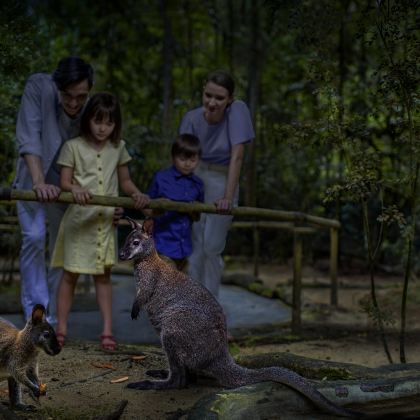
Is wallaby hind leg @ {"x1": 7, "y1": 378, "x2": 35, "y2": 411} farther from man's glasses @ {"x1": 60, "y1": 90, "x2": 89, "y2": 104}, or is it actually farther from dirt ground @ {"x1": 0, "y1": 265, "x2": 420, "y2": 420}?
man's glasses @ {"x1": 60, "y1": 90, "x2": 89, "y2": 104}

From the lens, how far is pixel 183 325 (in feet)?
12.4

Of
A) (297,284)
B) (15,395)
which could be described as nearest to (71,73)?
(15,395)

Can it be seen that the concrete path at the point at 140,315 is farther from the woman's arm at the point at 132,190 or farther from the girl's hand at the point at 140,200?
the girl's hand at the point at 140,200

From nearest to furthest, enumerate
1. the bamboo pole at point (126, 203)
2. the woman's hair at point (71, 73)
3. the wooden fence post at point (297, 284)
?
1. the bamboo pole at point (126, 203)
2. the woman's hair at point (71, 73)
3. the wooden fence post at point (297, 284)

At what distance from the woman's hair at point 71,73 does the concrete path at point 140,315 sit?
209cm

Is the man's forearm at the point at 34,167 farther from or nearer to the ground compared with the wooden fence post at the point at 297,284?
farther from the ground

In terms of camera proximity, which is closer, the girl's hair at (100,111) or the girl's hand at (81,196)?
the girl's hand at (81,196)

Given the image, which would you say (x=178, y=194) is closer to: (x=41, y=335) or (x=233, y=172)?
(x=233, y=172)

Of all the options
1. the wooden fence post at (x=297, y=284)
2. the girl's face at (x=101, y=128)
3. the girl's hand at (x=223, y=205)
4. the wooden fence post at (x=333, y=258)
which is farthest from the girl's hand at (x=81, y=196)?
the wooden fence post at (x=333, y=258)

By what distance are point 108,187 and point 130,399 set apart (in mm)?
1885

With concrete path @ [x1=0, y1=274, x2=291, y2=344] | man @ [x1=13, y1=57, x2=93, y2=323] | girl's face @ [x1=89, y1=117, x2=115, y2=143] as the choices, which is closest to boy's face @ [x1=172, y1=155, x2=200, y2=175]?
girl's face @ [x1=89, y1=117, x2=115, y2=143]

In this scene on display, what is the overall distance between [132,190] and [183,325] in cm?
173

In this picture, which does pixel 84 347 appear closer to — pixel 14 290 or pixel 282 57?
pixel 14 290

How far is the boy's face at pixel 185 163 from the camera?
211 inches
